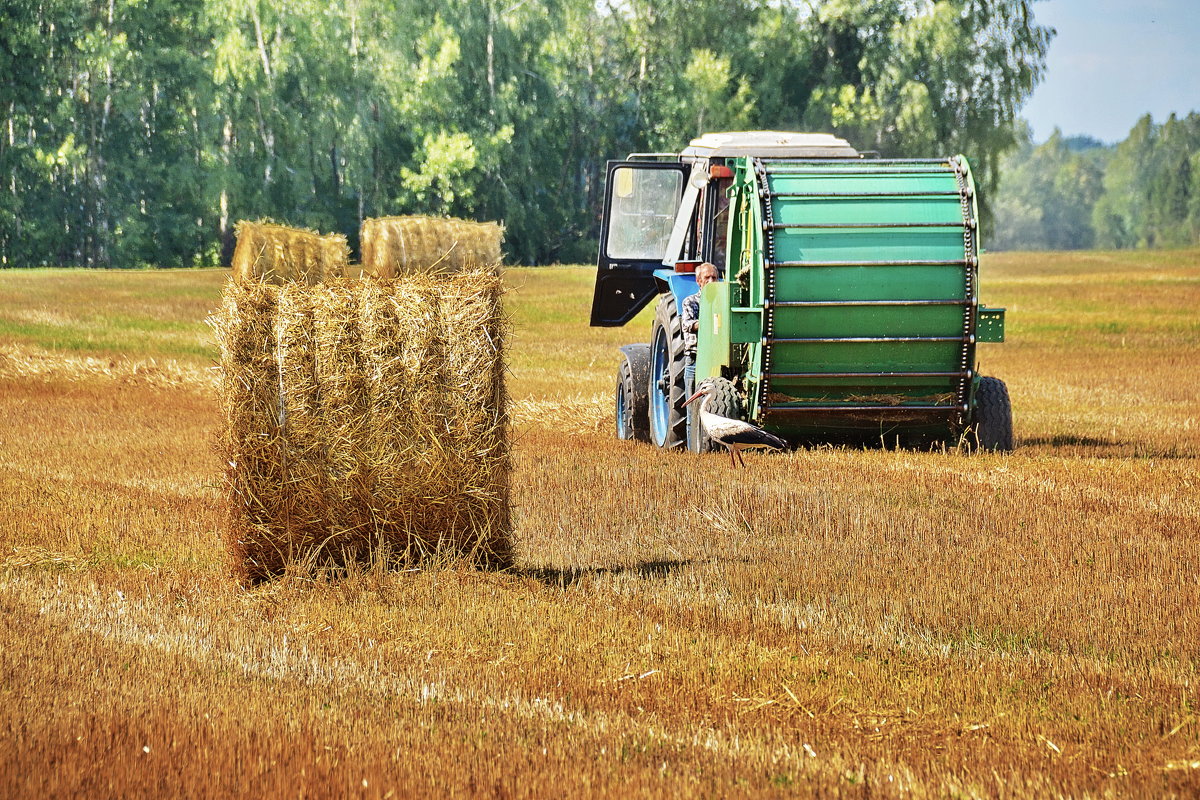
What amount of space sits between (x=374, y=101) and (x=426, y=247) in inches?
1982

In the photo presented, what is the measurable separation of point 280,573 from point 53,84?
50.8 meters

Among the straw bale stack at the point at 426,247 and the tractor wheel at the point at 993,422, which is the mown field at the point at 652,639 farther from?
the straw bale stack at the point at 426,247

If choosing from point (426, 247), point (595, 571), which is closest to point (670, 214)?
point (595, 571)

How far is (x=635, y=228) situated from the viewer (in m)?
14.1

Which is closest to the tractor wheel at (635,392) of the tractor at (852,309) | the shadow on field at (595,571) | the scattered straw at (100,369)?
the tractor at (852,309)

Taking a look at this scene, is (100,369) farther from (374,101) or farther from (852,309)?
(374,101)

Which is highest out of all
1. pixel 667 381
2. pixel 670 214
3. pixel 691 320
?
pixel 670 214

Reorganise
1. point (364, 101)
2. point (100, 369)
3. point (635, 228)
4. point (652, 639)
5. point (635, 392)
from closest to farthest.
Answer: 1. point (652, 639)
2. point (635, 392)
3. point (635, 228)
4. point (100, 369)
5. point (364, 101)

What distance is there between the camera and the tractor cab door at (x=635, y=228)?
13883 millimetres

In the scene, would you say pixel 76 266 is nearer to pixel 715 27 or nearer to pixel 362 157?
pixel 362 157

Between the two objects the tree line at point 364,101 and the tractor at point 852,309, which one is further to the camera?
the tree line at point 364,101

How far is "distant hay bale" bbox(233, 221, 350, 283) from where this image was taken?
288 inches

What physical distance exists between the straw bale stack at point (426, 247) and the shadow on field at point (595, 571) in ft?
5.38

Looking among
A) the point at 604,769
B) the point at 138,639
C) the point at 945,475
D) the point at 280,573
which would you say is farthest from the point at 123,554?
the point at 945,475
